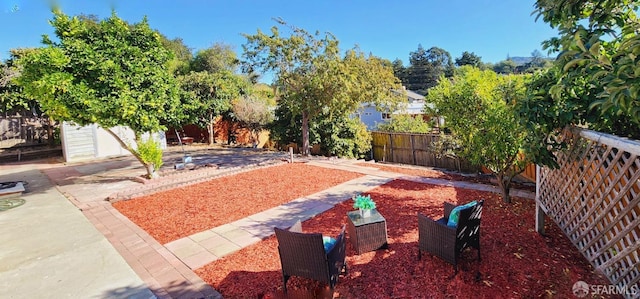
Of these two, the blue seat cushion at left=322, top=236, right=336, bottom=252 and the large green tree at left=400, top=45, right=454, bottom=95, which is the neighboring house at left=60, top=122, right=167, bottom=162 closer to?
the blue seat cushion at left=322, top=236, right=336, bottom=252

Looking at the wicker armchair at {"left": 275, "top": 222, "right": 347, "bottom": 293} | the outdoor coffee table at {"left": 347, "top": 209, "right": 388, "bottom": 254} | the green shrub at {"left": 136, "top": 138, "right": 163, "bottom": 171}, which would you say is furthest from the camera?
the green shrub at {"left": 136, "top": 138, "right": 163, "bottom": 171}

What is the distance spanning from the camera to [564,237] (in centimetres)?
426

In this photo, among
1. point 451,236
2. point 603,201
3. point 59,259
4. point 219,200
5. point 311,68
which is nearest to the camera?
point 603,201

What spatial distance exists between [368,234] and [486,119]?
345 cm

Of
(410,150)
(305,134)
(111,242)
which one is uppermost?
(305,134)

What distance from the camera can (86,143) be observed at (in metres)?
14.7

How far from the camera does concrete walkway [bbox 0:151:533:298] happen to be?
3.71 metres

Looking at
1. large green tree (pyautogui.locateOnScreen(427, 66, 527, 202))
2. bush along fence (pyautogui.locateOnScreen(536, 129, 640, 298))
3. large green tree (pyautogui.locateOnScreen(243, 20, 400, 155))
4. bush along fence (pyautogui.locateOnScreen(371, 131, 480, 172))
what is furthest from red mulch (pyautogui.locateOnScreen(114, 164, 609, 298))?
large green tree (pyautogui.locateOnScreen(243, 20, 400, 155))

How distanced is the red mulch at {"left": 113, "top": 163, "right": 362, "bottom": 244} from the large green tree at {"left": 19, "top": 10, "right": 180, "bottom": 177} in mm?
2440

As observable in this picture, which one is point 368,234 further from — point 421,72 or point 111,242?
point 421,72

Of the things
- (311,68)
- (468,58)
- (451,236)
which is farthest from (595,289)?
(468,58)

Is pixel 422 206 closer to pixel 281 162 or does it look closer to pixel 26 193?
pixel 281 162

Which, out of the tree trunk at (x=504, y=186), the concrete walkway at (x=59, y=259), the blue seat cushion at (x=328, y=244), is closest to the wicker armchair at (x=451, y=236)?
the blue seat cushion at (x=328, y=244)

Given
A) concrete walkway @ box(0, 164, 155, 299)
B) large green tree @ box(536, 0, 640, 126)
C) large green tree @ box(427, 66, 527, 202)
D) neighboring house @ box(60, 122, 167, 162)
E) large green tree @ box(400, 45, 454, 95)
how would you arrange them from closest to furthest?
large green tree @ box(536, 0, 640, 126), concrete walkway @ box(0, 164, 155, 299), large green tree @ box(427, 66, 527, 202), neighboring house @ box(60, 122, 167, 162), large green tree @ box(400, 45, 454, 95)
